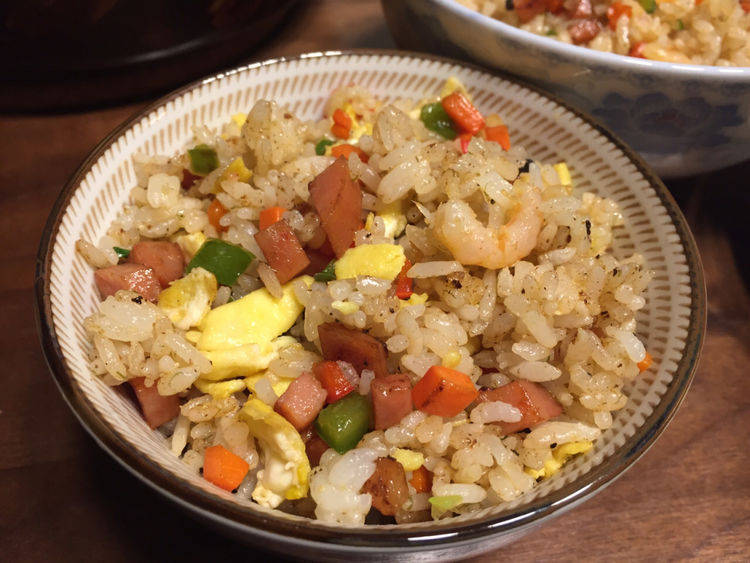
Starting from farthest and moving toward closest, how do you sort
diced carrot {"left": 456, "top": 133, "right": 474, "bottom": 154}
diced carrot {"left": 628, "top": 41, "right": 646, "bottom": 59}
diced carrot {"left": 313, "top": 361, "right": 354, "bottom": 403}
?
diced carrot {"left": 628, "top": 41, "right": 646, "bottom": 59}, diced carrot {"left": 456, "top": 133, "right": 474, "bottom": 154}, diced carrot {"left": 313, "top": 361, "right": 354, "bottom": 403}

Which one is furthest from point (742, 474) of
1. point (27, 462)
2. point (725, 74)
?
point (27, 462)

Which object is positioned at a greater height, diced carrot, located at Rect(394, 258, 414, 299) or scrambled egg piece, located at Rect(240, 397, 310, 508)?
diced carrot, located at Rect(394, 258, 414, 299)

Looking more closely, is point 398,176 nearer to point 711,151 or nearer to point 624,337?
point 624,337

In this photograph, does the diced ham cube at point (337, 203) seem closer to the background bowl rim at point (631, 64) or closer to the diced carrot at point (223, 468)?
the diced carrot at point (223, 468)

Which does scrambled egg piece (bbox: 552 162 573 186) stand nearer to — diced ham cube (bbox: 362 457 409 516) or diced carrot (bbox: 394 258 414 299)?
diced carrot (bbox: 394 258 414 299)

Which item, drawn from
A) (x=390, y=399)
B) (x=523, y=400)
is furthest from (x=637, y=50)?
(x=390, y=399)

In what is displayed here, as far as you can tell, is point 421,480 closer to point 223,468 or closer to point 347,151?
point 223,468

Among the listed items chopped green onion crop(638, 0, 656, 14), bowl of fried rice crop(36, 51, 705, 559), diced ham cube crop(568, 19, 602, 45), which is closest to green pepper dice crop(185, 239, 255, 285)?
bowl of fried rice crop(36, 51, 705, 559)
